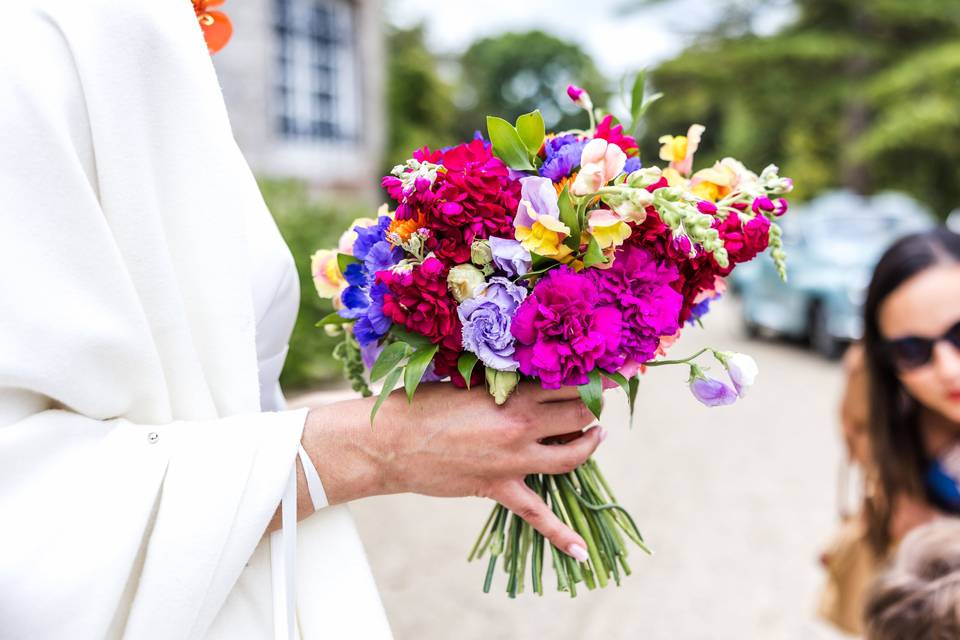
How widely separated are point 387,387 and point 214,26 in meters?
0.71

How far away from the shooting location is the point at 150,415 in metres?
1.14

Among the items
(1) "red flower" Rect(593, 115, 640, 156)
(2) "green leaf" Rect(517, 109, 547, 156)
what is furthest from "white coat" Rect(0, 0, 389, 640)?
(1) "red flower" Rect(593, 115, 640, 156)

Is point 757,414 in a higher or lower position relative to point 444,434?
lower

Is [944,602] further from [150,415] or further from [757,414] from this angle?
[757,414]

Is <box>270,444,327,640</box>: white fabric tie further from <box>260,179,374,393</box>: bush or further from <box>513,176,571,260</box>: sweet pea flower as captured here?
<box>260,179,374,393</box>: bush

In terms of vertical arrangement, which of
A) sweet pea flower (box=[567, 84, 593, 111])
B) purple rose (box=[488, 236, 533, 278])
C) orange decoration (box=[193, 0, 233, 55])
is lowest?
Answer: purple rose (box=[488, 236, 533, 278])

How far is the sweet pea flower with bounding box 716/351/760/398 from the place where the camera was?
1.27m

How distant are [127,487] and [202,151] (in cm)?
47

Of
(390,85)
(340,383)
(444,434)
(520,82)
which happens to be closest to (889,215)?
(340,383)

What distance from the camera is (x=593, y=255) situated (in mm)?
1195

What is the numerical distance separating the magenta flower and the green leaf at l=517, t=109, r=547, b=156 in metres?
0.21

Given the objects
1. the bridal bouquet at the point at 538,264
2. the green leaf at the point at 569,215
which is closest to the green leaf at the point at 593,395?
the bridal bouquet at the point at 538,264

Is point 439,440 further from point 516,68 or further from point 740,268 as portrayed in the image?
point 516,68

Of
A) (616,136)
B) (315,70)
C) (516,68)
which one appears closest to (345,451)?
(616,136)
